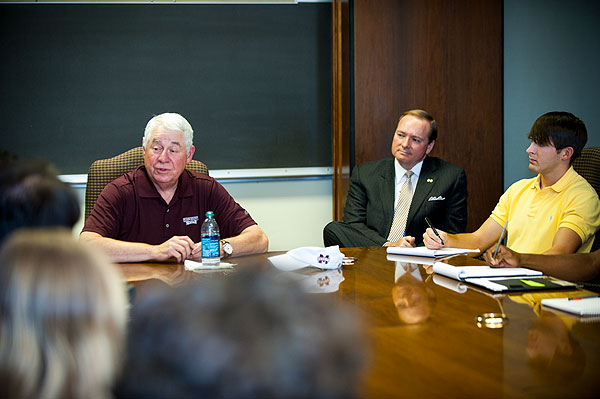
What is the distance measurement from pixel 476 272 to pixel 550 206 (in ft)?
3.21

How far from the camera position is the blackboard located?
427 cm

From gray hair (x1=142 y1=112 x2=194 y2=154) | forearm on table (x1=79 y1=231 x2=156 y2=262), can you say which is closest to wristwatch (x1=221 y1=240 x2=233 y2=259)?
forearm on table (x1=79 y1=231 x2=156 y2=262)

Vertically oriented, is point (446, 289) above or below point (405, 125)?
below

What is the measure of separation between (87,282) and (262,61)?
4120mm

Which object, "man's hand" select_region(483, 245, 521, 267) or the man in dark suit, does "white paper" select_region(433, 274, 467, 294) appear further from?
the man in dark suit

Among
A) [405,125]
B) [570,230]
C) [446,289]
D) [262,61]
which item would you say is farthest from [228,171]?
[446,289]

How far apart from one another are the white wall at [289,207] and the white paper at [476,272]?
2.73m

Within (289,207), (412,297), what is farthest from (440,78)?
(412,297)

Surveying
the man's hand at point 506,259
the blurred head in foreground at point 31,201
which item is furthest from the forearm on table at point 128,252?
the blurred head in foreground at point 31,201

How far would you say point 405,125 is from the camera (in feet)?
11.8

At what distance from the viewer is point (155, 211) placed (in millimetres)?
2709

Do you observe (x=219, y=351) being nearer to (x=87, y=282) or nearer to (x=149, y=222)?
(x=87, y=282)

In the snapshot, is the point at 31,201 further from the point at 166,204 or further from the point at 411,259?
the point at 166,204

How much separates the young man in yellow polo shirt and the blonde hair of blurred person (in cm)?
206
